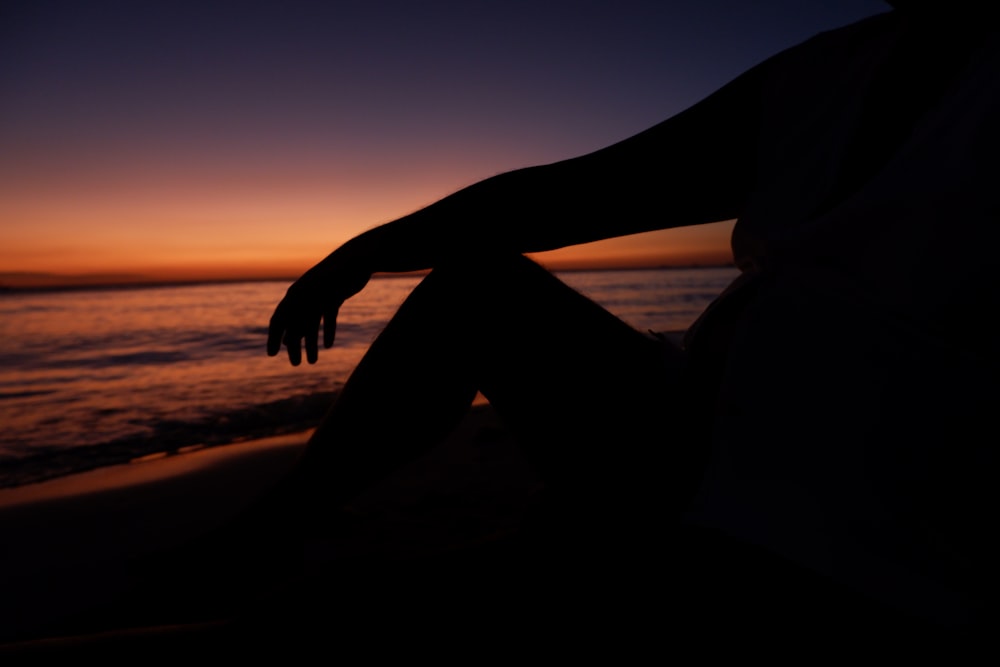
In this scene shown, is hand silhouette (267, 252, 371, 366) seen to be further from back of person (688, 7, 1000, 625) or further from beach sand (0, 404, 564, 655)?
back of person (688, 7, 1000, 625)

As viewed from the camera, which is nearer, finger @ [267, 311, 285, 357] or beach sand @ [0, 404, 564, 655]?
finger @ [267, 311, 285, 357]

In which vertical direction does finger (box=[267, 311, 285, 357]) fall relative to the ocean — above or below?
above

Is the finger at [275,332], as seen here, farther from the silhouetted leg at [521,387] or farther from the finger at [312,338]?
the silhouetted leg at [521,387]

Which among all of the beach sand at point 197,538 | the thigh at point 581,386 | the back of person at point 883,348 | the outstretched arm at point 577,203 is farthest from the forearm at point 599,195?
the beach sand at point 197,538

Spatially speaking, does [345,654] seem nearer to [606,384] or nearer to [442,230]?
[606,384]

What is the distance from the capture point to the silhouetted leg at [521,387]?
100 cm

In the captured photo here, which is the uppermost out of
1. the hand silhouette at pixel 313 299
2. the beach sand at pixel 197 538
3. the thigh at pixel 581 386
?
the hand silhouette at pixel 313 299

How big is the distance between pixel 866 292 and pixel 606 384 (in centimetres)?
45

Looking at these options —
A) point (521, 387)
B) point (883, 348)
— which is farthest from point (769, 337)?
point (521, 387)

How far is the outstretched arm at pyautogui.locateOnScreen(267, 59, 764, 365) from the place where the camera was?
3.62 ft

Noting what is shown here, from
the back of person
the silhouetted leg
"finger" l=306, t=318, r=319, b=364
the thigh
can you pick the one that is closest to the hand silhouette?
"finger" l=306, t=318, r=319, b=364

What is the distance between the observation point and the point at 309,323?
47.8 inches

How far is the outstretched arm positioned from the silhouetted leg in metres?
0.11

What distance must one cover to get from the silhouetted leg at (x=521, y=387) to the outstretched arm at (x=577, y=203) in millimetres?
106
